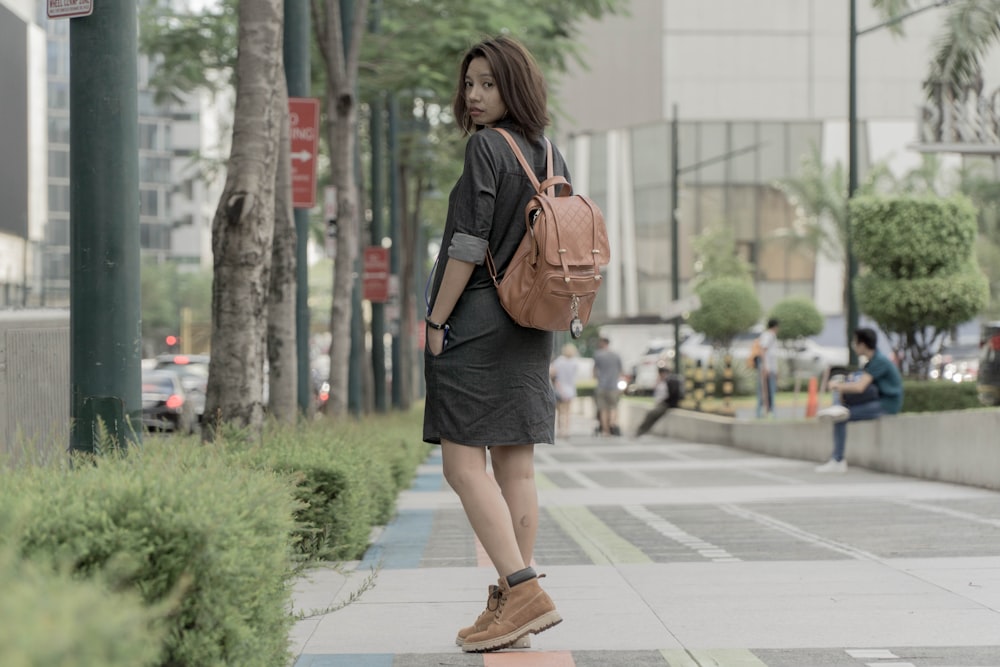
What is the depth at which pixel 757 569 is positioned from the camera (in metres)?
8.27

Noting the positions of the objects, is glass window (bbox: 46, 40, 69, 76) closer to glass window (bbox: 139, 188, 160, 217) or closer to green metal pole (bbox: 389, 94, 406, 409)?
glass window (bbox: 139, 188, 160, 217)

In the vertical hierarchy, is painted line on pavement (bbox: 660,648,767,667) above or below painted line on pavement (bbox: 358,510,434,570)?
above

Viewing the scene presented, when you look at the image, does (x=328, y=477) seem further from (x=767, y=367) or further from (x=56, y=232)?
(x=56, y=232)

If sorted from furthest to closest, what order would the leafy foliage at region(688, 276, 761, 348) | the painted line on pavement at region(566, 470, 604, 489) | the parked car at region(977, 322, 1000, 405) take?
the leafy foliage at region(688, 276, 761, 348) → the parked car at region(977, 322, 1000, 405) → the painted line on pavement at region(566, 470, 604, 489)

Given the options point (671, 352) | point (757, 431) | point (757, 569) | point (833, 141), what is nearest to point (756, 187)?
point (833, 141)

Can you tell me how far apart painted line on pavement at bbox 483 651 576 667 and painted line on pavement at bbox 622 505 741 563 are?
309 centimetres

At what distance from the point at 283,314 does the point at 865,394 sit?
714 centimetres

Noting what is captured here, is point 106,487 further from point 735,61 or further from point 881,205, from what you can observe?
point 735,61

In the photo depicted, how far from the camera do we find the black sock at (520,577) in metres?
5.69

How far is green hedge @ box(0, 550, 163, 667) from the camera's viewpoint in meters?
2.49

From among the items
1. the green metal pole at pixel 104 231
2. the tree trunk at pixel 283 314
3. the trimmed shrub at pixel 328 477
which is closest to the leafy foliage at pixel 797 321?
the tree trunk at pixel 283 314

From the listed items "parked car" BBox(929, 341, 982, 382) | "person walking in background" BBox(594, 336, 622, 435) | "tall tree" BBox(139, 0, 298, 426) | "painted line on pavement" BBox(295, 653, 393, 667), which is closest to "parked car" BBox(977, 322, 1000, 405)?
"person walking in background" BBox(594, 336, 622, 435)

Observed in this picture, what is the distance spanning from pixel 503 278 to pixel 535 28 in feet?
52.8

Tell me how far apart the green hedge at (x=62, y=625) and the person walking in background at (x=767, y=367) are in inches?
1047
